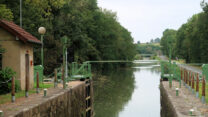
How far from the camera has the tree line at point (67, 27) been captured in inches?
873

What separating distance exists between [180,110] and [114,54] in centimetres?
5088

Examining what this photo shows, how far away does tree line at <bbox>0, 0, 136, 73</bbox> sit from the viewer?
22.2m

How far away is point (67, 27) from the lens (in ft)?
116

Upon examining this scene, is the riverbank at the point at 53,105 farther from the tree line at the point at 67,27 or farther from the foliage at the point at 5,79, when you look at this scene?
the tree line at the point at 67,27

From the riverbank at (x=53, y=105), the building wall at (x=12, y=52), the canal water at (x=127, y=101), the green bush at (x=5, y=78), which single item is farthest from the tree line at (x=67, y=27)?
the canal water at (x=127, y=101)

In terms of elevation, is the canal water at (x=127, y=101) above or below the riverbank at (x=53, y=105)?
below

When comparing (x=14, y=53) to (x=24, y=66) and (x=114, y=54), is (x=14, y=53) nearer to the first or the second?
(x=24, y=66)

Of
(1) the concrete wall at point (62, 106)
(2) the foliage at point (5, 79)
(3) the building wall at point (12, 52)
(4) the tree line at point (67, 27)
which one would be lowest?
(1) the concrete wall at point (62, 106)

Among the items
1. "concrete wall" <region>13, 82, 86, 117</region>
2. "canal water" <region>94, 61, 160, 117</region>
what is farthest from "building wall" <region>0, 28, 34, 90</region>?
"canal water" <region>94, 61, 160, 117</region>

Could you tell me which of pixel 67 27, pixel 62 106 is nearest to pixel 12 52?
pixel 62 106

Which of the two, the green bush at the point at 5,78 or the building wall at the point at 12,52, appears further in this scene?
the building wall at the point at 12,52

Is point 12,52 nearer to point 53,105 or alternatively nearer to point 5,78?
point 5,78

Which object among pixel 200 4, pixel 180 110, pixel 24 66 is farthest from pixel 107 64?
pixel 180 110

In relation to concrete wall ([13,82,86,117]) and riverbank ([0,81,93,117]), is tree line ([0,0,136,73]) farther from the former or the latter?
concrete wall ([13,82,86,117])
